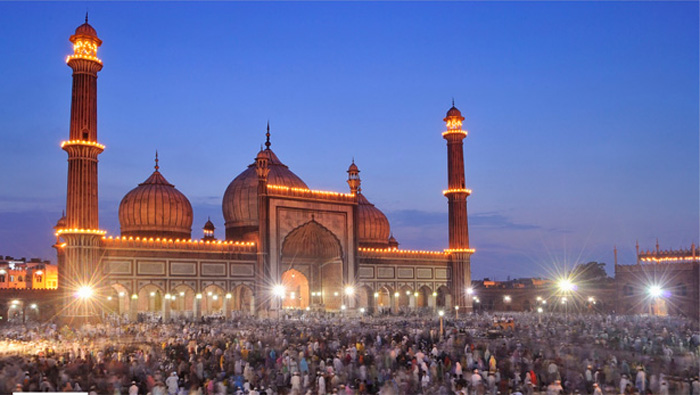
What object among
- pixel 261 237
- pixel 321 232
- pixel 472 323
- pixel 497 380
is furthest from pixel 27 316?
pixel 497 380

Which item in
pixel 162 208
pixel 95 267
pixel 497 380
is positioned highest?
pixel 162 208

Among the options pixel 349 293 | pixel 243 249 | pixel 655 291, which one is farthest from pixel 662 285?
pixel 243 249

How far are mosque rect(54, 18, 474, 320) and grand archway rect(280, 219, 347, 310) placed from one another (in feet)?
0.23

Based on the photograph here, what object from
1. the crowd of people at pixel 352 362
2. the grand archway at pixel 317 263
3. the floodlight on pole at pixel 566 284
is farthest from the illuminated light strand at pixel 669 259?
the grand archway at pixel 317 263

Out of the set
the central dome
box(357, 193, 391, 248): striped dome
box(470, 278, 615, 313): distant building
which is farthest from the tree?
the central dome

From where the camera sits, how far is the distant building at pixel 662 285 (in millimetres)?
41812

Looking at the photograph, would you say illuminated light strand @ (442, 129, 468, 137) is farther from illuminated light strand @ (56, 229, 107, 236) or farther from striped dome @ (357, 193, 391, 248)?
illuminated light strand @ (56, 229, 107, 236)

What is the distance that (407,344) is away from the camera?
69.5ft

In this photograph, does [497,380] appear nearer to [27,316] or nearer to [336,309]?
[336,309]

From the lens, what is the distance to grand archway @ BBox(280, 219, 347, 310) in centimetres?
4434

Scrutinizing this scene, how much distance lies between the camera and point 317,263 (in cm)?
4662

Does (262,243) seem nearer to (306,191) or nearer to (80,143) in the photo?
(306,191)

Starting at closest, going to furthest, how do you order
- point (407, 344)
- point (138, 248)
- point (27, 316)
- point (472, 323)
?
point (407, 344) < point (472, 323) < point (138, 248) < point (27, 316)

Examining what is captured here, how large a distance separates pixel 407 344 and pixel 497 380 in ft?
19.9
